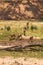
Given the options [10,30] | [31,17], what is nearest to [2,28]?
[10,30]

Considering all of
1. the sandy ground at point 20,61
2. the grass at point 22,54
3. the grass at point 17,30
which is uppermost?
the sandy ground at point 20,61

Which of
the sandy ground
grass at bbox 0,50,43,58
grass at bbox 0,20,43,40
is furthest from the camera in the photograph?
grass at bbox 0,20,43,40

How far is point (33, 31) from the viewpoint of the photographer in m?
16.0

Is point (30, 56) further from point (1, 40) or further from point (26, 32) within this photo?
point (26, 32)

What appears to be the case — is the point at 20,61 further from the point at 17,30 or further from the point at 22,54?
the point at 17,30

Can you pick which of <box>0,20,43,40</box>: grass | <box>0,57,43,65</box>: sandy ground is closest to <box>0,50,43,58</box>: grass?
<box>0,57,43,65</box>: sandy ground

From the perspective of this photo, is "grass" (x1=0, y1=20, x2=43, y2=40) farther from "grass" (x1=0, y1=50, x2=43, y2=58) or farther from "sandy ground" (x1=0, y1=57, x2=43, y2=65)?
"sandy ground" (x1=0, y1=57, x2=43, y2=65)

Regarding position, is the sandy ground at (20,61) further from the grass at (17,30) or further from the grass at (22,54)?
the grass at (17,30)

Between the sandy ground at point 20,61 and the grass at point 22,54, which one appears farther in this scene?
the grass at point 22,54

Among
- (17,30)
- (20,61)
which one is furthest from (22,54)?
(17,30)

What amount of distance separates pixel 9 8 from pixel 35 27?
Answer: 454cm

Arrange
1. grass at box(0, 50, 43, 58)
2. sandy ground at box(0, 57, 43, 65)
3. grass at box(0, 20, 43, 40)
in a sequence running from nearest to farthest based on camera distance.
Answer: sandy ground at box(0, 57, 43, 65) < grass at box(0, 50, 43, 58) < grass at box(0, 20, 43, 40)

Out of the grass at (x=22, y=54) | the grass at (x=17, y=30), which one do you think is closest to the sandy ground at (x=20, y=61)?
the grass at (x=22, y=54)

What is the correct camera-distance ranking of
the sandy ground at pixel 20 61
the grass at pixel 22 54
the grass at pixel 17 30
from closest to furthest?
the sandy ground at pixel 20 61, the grass at pixel 22 54, the grass at pixel 17 30
